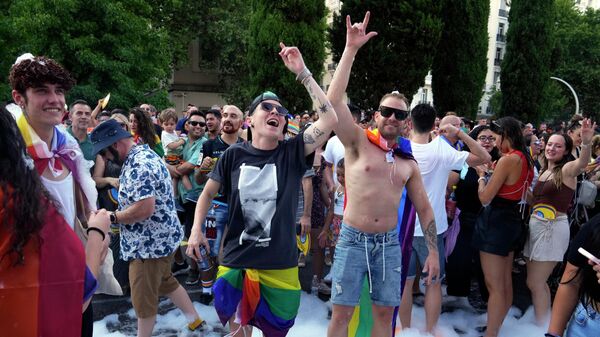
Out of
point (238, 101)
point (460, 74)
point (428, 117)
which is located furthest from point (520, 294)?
point (238, 101)

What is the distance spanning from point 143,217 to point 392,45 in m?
14.0

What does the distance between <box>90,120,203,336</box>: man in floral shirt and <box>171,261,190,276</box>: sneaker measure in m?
2.08

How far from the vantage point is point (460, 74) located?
19422 millimetres

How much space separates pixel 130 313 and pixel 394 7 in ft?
45.1

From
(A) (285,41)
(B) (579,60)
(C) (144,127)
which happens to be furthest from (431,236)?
(B) (579,60)

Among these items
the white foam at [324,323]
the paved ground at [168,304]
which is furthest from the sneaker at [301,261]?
the white foam at [324,323]

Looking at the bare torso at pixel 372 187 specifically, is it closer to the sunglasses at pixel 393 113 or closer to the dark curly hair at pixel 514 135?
the sunglasses at pixel 393 113

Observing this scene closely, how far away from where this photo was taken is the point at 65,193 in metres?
2.11

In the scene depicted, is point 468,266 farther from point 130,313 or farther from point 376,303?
point 130,313

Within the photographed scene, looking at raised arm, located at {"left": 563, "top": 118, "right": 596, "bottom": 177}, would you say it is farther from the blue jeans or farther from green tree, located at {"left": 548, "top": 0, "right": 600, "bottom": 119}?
green tree, located at {"left": 548, "top": 0, "right": 600, "bottom": 119}

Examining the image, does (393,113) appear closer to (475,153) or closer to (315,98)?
(315,98)

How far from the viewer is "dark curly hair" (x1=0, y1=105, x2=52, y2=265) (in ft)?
5.09

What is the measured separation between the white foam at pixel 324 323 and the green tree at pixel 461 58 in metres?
15.9

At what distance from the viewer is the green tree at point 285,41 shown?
1502 centimetres
